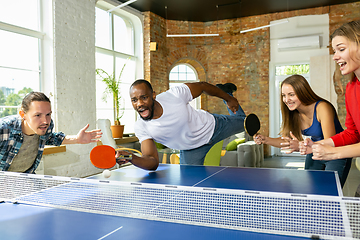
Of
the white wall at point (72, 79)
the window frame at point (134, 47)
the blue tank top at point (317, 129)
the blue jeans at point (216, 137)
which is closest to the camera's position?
the blue tank top at point (317, 129)

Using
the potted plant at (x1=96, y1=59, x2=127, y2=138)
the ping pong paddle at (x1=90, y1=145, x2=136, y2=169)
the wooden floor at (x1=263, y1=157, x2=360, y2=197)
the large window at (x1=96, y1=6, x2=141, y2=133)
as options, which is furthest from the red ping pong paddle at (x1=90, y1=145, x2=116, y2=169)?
the large window at (x1=96, y1=6, x2=141, y2=133)

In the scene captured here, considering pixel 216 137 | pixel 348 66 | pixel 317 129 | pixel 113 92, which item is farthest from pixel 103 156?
pixel 113 92

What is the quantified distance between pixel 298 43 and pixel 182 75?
367 centimetres

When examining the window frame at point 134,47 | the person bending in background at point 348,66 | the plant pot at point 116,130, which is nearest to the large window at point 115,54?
the window frame at point 134,47

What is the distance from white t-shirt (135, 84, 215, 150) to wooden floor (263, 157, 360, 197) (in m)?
2.83

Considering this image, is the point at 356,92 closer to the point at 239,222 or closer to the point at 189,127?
the point at 239,222

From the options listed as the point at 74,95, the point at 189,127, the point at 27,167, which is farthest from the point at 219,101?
the point at 27,167

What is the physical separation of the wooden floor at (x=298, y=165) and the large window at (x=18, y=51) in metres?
5.76

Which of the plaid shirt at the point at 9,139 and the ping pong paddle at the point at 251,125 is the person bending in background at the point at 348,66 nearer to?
the ping pong paddle at the point at 251,125

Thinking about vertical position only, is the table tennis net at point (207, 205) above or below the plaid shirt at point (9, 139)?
below

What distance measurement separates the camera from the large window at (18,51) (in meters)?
5.30

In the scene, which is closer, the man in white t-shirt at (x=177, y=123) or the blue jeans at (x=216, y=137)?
the man in white t-shirt at (x=177, y=123)

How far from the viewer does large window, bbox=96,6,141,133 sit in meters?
7.51

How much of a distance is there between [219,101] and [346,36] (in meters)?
8.13
